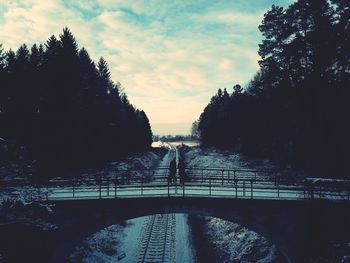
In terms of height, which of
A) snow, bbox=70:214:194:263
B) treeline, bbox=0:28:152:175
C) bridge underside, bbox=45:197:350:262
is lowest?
snow, bbox=70:214:194:263

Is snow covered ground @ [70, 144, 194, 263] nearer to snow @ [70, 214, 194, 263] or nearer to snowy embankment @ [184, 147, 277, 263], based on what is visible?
snow @ [70, 214, 194, 263]

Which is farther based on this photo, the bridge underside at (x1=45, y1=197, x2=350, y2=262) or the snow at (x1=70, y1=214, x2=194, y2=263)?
the snow at (x1=70, y1=214, x2=194, y2=263)

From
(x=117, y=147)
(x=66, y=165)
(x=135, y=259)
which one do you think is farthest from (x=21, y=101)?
(x=135, y=259)

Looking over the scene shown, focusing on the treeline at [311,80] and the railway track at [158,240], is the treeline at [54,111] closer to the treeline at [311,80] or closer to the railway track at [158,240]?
the railway track at [158,240]

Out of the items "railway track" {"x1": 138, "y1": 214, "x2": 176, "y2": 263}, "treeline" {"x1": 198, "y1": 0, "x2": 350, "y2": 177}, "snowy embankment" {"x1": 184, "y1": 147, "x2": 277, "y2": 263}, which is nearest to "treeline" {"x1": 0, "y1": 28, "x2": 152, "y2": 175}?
"railway track" {"x1": 138, "y1": 214, "x2": 176, "y2": 263}

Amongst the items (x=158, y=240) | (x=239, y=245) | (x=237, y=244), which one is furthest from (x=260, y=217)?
(x=158, y=240)

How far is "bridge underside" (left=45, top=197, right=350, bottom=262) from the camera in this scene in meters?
17.9

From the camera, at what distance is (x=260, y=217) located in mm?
18266

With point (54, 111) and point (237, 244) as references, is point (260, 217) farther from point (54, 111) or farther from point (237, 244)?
point (54, 111)

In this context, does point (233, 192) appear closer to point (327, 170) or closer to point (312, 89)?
point (327, 170)

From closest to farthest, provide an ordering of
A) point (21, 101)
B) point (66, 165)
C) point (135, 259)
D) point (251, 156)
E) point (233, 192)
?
point (233, 192) → point (135, 259) → point (66, 165) → point (21, 101) → point (251, 156)

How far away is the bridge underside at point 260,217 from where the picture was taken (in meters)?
17.9

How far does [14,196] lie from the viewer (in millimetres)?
15164

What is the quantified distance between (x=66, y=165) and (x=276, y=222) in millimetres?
25262
